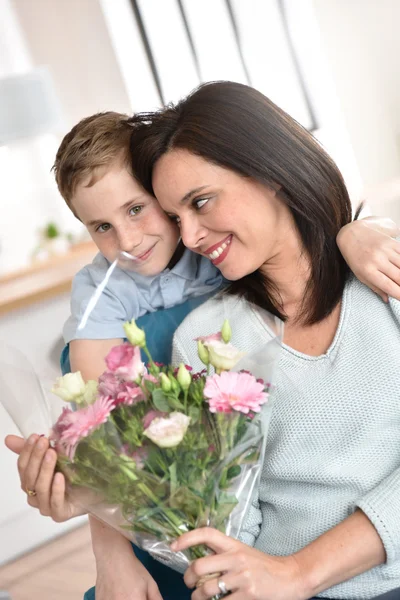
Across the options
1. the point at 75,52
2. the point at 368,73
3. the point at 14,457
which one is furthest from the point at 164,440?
the point at 75,52

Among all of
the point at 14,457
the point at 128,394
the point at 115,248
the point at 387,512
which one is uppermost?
the point at 128,394

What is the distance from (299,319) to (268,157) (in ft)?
1.08

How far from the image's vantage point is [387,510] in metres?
1.35

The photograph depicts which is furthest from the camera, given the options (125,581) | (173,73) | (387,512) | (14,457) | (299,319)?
(173,73)

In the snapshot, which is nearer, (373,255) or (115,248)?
(373,255)

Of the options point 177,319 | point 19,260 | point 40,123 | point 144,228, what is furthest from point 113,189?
point 19,260

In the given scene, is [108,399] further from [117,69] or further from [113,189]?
[117,69]

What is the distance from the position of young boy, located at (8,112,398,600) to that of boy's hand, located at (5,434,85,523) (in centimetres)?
29

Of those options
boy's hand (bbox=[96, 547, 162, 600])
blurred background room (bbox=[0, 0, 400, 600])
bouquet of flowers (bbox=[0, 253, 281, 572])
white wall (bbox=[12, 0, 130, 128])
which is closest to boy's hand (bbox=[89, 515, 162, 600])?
boy's hand (bbox=[96, 547, 162, 600])

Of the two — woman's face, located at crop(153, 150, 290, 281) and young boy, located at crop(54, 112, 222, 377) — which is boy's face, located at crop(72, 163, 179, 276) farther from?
woman's face, located at crop(153, 150, 290, 281)

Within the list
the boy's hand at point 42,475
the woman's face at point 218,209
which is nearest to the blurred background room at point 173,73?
the woman's face at point 218,209

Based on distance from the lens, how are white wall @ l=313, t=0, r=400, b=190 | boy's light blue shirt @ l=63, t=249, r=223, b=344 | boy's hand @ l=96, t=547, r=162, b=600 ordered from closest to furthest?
boy's hand @ l=96, t=547, r=162, b=600 → boy's light blue shirt @ l=63, t=249, r=223, b=344 → white wall @ l=313, t=0, r=400, b=190

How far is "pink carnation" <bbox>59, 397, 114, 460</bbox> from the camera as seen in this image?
3.44 feet

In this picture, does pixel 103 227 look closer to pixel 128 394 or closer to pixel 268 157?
pixel 268 157
